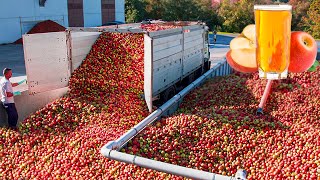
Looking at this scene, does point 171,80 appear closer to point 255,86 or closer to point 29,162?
point 255,86

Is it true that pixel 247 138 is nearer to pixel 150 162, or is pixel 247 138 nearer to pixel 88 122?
pixel 150 162

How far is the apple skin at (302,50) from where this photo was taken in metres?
3.75

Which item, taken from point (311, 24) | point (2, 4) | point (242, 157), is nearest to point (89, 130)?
point (242, 157)

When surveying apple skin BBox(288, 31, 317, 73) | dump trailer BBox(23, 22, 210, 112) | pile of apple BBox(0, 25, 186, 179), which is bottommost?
pile of apple BBox(0, 25, 186, 179)

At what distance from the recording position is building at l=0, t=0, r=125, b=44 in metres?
28.2

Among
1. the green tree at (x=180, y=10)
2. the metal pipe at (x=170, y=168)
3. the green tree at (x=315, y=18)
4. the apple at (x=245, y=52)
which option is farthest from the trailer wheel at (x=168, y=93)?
the green tree at (x=180, y=10)

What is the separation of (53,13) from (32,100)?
2424cm

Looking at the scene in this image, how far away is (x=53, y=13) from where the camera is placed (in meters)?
31.6

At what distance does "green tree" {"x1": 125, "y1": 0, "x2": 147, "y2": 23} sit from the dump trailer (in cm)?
3514

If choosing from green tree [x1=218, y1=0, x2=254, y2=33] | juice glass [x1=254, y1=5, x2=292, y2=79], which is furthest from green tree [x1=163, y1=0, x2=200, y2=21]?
juice glass [x1=254, y1=5, x2=292, y2=79]

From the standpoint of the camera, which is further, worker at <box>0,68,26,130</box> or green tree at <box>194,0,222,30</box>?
green tree at <box>194,0,222,30</box>

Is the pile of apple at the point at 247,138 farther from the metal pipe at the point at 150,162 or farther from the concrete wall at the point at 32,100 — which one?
the concrete wall at the point at 32,100

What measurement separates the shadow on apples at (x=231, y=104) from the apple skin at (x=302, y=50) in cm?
362

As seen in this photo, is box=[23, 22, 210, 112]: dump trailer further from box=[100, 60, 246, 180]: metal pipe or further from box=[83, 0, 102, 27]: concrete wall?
box=[83, 0, 102, 27]: concrete wall
